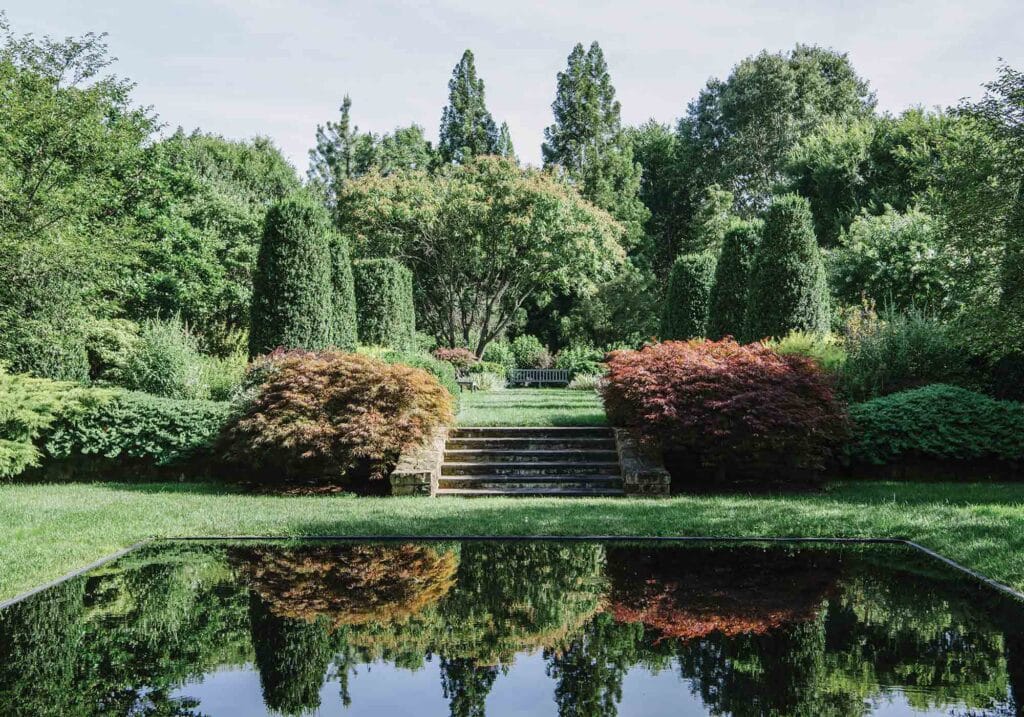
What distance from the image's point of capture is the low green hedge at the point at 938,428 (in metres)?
11.7

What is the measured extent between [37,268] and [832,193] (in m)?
29.9

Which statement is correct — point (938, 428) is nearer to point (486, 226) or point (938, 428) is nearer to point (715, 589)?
point (715, 589)

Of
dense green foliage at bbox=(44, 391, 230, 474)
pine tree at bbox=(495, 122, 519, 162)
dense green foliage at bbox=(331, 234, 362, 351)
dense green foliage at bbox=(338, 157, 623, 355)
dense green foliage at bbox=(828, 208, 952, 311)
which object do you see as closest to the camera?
dense green foliage at bbox=(44, 391, 230, 474)

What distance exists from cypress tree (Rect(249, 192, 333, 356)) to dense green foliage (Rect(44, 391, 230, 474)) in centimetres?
294

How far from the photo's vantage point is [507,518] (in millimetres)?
9234

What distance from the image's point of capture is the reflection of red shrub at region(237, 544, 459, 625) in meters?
5.97

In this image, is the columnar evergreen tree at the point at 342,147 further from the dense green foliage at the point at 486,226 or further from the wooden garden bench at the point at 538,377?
the wooden garden bench at the point at 538,377

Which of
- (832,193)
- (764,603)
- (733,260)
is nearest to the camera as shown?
(764,603)

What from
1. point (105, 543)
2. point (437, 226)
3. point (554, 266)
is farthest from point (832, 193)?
point (105, 543)

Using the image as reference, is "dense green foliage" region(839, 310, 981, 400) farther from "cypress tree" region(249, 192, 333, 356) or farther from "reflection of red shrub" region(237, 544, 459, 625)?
"cypress tree" region(249, 192, 333, 356)

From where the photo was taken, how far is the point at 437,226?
26.8 meters

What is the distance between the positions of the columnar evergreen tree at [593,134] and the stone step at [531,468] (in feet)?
93.7

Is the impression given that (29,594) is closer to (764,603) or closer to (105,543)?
(105,543)

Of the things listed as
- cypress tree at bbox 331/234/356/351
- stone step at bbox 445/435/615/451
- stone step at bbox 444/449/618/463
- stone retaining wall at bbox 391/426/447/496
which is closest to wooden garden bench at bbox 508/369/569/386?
cypress tree at bbox 331/234/356/351
